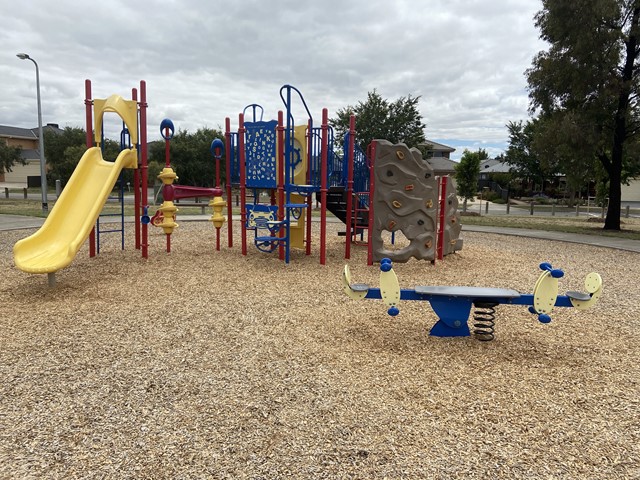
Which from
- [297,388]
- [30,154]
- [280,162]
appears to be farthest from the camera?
[30,154]

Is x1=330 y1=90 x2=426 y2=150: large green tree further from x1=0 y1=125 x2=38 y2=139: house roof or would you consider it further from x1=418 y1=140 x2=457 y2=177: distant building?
x1=0 y1=125 x2=38 y2=139: house roof

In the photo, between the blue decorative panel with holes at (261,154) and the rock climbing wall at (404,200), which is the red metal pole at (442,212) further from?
the blue decorative panel with holes at (261,154)

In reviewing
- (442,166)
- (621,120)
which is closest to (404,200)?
(621,120)

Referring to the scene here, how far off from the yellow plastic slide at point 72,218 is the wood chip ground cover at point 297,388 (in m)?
0.47

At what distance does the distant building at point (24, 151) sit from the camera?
55.4m

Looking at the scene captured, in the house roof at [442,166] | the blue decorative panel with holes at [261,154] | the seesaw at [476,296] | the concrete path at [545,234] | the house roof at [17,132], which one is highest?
the house roof at [17,132]

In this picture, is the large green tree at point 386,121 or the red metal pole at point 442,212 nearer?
the red metal pole at point 442,212

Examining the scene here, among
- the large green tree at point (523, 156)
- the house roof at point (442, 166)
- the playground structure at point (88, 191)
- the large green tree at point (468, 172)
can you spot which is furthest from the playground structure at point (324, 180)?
the house roof at point (442, 166)

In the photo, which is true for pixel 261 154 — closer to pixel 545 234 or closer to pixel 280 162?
pixel 280 162

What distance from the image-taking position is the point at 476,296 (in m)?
4.04

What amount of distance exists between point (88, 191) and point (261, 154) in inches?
120

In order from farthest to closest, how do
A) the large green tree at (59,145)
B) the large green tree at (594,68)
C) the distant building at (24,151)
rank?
the distant building at (24,151)
the large green tree at (59,145)
the large green tree at (594,68)

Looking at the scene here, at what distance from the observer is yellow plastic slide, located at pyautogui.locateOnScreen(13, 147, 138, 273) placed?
587cm

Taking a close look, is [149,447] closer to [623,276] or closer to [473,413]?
[473,413]
